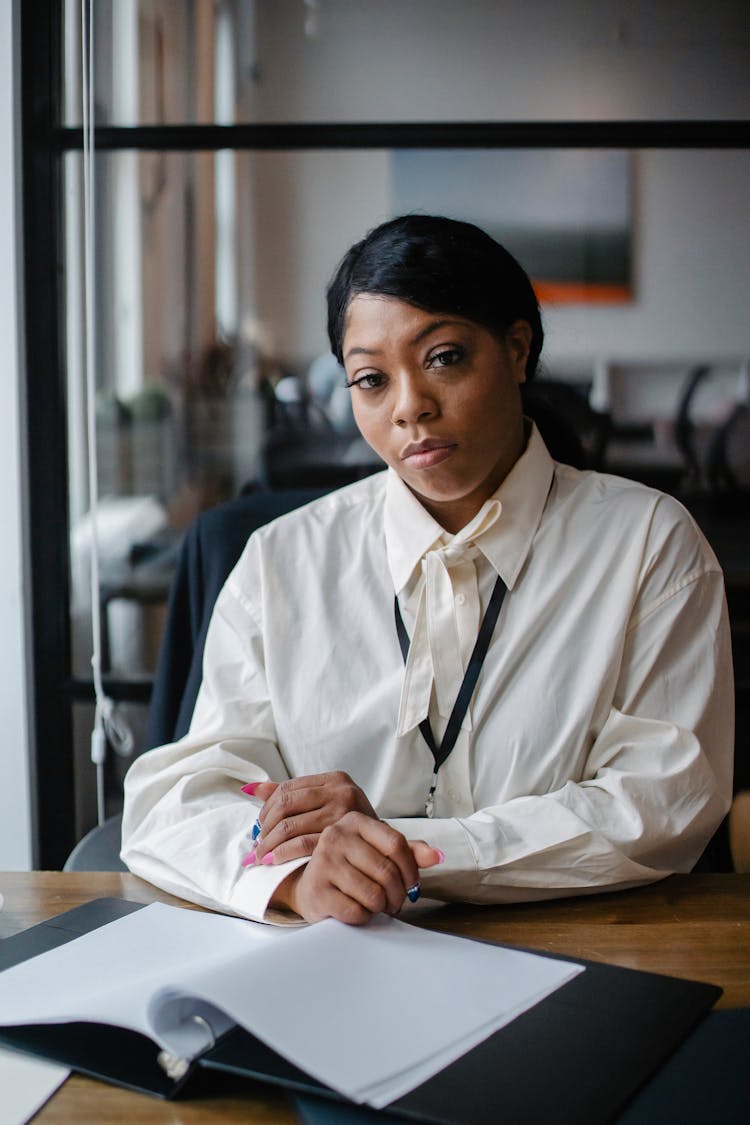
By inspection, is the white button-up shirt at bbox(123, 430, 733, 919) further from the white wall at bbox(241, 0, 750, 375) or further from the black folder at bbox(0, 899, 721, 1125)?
the white wall at bbox(241, 0, 750, 375)

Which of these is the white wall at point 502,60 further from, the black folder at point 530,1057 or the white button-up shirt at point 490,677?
the black folder at point 530,1057

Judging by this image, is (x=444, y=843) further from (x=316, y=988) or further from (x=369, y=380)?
(x=369, y=380)

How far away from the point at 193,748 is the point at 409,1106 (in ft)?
2.35

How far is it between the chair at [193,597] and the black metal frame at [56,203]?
0.49 metres

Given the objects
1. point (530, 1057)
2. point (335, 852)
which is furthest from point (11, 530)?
point (530, 1057)

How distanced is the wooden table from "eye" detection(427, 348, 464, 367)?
668 millimetres

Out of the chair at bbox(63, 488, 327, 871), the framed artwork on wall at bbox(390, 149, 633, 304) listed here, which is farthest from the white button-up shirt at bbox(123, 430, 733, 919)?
the framed artwork on wall at bbox(390, 149, 633, 304)

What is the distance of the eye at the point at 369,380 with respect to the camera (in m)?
1.46

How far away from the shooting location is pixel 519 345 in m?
1.56

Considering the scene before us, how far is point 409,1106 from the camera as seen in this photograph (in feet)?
2.35

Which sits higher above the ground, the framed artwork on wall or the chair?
the framed artwork on wall

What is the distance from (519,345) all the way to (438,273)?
7.1 inches

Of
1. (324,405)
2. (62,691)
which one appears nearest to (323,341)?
(324,405)

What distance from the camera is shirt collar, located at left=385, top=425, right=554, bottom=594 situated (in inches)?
57.9
